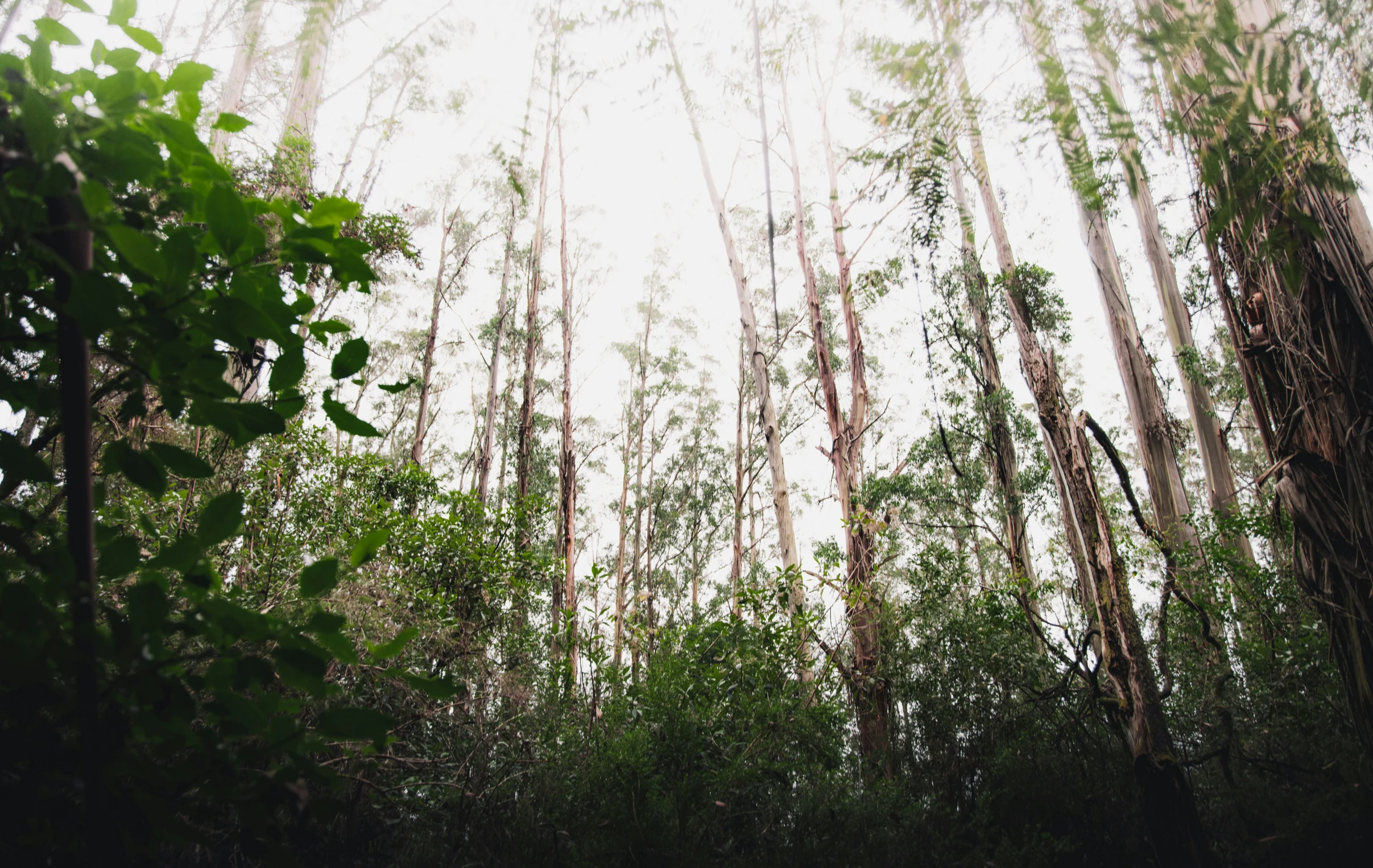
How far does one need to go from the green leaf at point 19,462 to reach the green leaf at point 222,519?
0.12 meters

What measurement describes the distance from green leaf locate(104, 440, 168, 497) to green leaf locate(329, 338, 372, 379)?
157 millimetres

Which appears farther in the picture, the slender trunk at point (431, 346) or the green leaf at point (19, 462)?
the slender trunk at point (431, 346)

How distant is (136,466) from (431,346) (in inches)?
451

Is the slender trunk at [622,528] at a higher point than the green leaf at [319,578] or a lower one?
higher

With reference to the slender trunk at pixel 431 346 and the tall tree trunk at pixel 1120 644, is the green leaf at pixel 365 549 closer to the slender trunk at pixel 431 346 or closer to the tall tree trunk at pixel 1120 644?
the tall tree trunk at pixel 1120 644

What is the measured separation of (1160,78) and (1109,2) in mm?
302

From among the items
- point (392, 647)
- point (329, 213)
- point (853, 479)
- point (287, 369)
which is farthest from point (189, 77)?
point (853, 479)

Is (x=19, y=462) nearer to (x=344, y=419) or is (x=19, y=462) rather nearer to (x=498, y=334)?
(x=344, y=419)

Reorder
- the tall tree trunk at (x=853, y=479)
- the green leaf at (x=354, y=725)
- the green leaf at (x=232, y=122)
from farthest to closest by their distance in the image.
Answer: the tall tree trunk at (x=853, y=479), the green leaf at (x=232, y=122), the green leaf at (x=354, y=725)

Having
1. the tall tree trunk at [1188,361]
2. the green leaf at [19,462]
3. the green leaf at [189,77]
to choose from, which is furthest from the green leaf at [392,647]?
the tall tree trunk at [1188,361]

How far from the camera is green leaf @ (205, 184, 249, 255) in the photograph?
1.64 ft

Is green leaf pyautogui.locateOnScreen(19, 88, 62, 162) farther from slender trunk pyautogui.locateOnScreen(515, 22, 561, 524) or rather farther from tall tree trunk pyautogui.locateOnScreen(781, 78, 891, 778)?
slender trunk pyautogui.locateOnScreen(515, 22, 561, 524)

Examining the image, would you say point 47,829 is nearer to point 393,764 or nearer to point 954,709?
point 393,764

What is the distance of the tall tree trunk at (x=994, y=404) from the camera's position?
7.91 m
